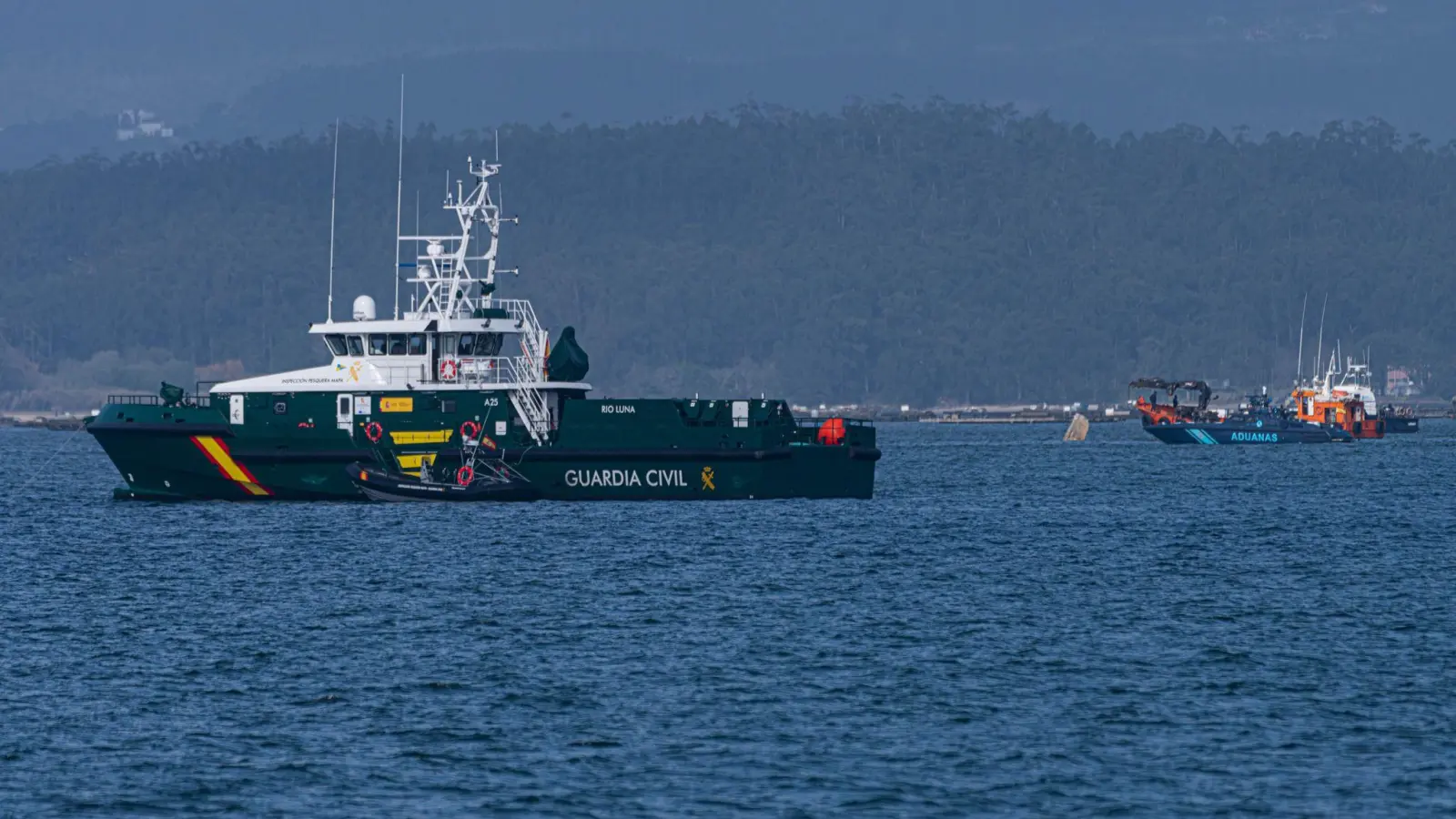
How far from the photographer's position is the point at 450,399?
180 ft

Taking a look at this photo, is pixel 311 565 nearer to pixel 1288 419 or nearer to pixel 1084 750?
pixel 1084 750

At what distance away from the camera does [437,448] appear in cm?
5497

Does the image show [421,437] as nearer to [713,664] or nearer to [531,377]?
[531,377]

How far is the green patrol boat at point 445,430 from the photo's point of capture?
178 ft

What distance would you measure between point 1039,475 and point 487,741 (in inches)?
2644

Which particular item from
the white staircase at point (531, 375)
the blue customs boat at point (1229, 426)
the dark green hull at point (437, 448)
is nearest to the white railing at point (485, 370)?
the white staircase at point (531, 375)

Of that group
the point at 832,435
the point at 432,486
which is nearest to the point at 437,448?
the point at 432,486

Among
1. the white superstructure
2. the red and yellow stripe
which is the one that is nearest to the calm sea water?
the red and yellow stripe

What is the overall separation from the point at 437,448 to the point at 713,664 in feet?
81.6

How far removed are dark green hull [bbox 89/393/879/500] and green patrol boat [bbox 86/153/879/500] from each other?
40mm

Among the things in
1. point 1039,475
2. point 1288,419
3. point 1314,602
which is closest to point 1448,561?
point 1314,602

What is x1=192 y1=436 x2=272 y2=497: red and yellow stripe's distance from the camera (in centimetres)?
5419

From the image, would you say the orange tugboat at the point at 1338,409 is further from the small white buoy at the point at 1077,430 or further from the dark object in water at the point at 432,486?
the dark object in water at the point at 432,486

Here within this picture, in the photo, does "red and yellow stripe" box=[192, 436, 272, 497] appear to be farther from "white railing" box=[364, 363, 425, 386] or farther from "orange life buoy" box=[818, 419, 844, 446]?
"orange life buoy" box=[818, 419, 844, 446]
